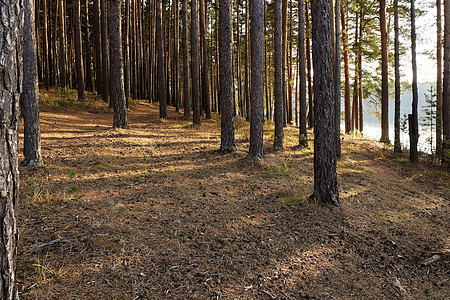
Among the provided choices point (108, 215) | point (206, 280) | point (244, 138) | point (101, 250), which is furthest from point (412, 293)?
point (244, 138)

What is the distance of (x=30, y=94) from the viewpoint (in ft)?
21.9

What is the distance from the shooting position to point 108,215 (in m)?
4.94

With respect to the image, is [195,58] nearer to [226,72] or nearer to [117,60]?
[117,60]

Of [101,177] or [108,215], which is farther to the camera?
[101,177]

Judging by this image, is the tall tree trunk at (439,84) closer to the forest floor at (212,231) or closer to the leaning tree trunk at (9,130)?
the forest floor at (212,231)

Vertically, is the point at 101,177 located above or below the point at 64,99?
below

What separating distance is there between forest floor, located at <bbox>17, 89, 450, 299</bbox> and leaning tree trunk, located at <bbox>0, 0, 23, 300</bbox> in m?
0.94

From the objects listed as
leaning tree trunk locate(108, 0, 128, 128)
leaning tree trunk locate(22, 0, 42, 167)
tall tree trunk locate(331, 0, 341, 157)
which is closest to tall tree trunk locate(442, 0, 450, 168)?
tall tree trunk locate(331, 0, 341, 157)

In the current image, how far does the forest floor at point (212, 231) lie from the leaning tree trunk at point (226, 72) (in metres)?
0.87

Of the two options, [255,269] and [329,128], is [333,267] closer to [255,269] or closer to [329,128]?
[255,269]

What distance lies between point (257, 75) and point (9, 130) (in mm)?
7616

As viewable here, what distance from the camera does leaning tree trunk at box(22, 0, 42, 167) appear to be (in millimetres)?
6434

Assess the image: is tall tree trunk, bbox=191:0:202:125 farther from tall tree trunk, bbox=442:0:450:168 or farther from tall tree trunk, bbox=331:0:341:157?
tall tree trunk, bbox=442:0:450:168

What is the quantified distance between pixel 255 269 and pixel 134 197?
3.07m
